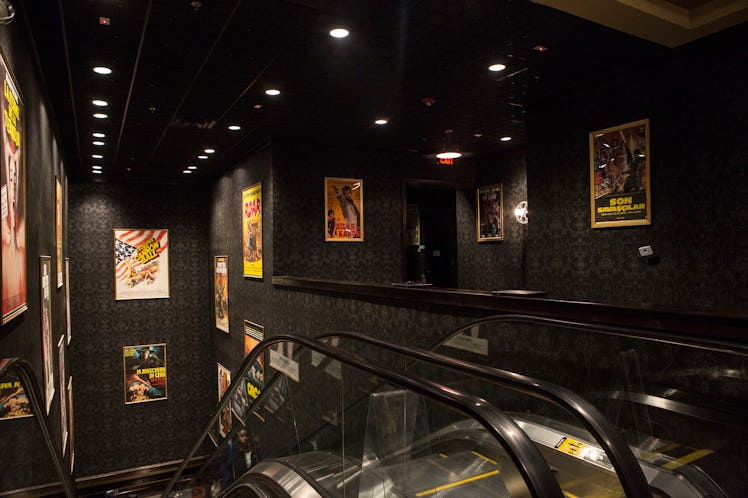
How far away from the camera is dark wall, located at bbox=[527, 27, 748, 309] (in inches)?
161

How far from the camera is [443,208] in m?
11.8

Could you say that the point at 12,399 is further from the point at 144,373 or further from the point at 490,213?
the point at 144,373

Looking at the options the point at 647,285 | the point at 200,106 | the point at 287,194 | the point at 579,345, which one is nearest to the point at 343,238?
the point at 287,194

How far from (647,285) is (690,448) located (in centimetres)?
A: 254

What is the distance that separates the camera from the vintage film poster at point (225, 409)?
10.2 metres

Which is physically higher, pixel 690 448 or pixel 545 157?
pixel 545 157

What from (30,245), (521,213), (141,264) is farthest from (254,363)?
(30,245)

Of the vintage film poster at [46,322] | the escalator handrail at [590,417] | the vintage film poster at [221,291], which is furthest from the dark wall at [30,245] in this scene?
the vintage film poster at [221,291]

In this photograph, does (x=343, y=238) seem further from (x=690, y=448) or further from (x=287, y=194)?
(x=690, y=448)

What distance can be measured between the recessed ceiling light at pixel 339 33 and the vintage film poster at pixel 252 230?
14.3 feet

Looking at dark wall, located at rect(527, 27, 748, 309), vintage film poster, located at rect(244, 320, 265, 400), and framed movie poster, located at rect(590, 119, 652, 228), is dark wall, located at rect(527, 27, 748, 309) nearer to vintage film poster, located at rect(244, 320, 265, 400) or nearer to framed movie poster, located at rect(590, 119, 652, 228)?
framed movie poster, located at rect(590, 119, 652, 228)

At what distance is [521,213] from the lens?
27.6 ft

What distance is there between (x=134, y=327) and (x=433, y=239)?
21.1 feet

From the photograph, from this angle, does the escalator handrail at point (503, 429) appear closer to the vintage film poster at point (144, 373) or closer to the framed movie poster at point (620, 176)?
the framed movie poster at point (620, 176)
